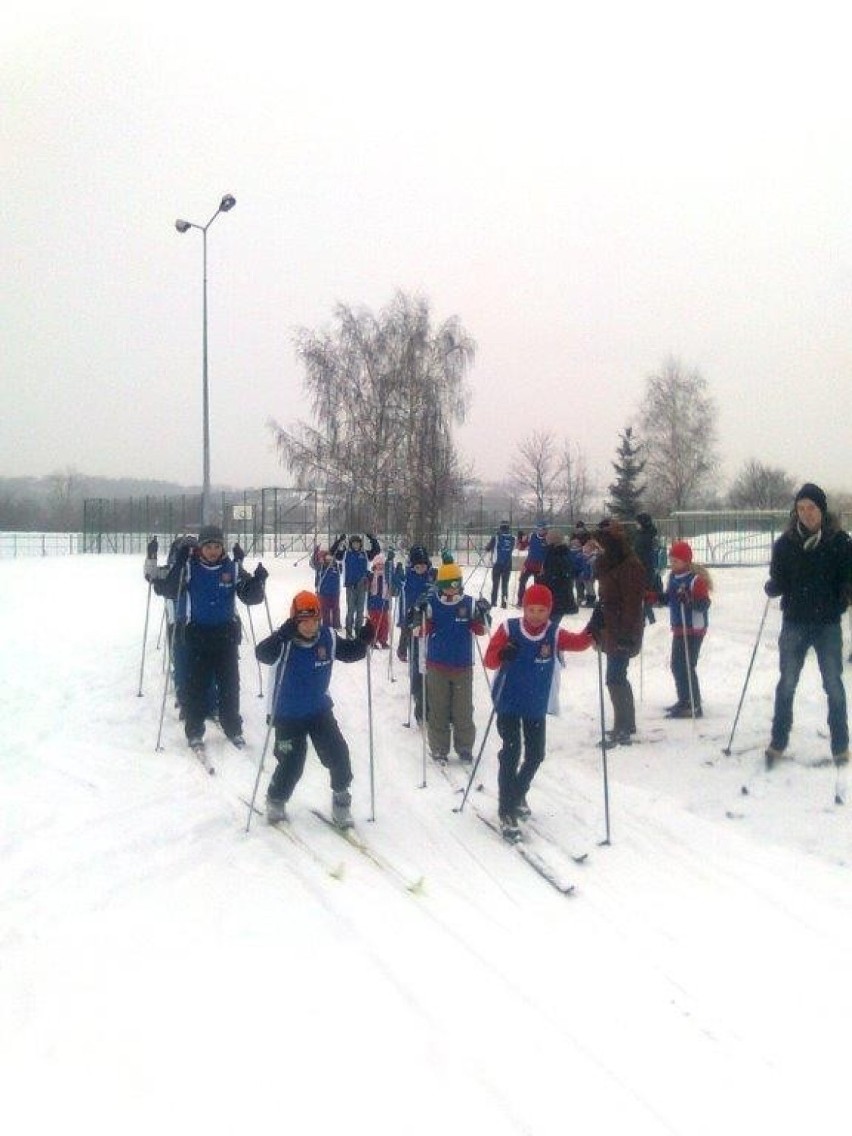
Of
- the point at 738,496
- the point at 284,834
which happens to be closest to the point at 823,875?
the point at 284,834

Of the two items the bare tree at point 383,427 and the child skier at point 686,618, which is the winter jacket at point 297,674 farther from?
the bare tree at point 383,427

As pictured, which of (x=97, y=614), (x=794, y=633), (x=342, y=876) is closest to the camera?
(x=342, y=876)

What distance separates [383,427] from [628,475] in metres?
20.9

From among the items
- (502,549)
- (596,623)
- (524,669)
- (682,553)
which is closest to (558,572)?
(682,553)

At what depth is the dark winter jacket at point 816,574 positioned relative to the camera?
6.63 m

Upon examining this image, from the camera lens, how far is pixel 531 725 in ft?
21.1

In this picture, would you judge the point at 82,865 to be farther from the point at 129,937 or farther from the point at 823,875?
the point at 823,875

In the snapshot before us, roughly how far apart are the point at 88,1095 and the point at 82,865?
2435mm

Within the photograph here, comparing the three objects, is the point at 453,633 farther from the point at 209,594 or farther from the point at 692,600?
the point at 692,600

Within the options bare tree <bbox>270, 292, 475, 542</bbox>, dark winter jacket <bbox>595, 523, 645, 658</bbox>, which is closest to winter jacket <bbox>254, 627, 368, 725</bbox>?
dark winter jacket <bbox>595, 523, 645, 658</bbox>

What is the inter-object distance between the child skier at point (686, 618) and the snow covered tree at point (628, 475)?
40445mm

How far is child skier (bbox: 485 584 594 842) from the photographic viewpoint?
20.9 ft

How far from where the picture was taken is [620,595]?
841 centimetres

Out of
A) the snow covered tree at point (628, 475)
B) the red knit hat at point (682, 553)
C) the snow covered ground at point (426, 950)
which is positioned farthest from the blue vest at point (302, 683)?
the snow covered tree at point (628, 475)
